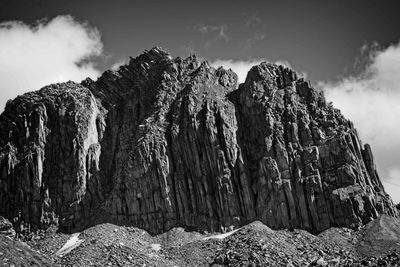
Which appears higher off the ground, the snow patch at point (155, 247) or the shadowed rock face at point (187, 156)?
the shadowed rock face at point (187, 156)

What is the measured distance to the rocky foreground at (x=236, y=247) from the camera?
100375mm

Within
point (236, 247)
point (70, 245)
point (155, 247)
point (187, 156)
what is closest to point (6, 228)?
point (70, 245)

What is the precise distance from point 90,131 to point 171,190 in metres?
34.8

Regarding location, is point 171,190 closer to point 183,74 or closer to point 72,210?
point 72,210

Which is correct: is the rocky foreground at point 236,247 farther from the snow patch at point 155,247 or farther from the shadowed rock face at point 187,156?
the shadowed rock face at point 187,156

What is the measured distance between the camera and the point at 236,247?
108 m

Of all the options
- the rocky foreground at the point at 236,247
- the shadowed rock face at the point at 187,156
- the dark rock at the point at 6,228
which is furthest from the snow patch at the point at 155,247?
the dark rock at the point at 6,228

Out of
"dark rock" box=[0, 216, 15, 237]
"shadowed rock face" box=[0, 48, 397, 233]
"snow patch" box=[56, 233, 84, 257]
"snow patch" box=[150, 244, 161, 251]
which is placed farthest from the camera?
"dark rock" box=[0, 216, 15, 237]

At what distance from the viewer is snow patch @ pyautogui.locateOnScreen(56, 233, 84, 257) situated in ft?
377

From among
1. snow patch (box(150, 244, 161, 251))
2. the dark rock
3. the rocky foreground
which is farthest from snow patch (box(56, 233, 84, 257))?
the dark rock

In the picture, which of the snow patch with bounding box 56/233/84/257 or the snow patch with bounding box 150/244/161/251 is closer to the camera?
the snow patch with bounding box 56/233/84/257

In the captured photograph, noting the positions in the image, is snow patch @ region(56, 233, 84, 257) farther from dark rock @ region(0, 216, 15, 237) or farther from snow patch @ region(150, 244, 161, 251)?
dark rock @ region(0, 216, 15, 237)

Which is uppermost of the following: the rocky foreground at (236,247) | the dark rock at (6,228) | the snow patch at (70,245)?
the dark rock at (6,228)

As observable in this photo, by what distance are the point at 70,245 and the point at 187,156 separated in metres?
38.3
